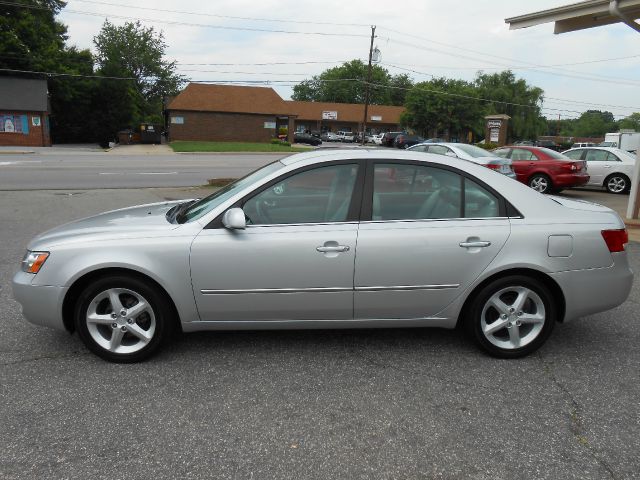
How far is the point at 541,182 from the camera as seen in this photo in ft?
47.8

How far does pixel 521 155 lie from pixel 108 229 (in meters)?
13.8

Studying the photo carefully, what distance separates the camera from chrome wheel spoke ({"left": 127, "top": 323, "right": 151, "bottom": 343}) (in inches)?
145

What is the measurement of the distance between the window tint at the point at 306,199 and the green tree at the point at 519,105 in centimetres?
8122

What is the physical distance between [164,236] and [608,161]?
15529mm

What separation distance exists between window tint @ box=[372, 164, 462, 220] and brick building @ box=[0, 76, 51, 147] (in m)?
42.4

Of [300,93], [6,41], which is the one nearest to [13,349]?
[6,41]

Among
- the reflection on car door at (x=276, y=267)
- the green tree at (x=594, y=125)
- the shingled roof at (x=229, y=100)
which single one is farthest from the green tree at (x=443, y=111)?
the green tree at (x=594, y=125)

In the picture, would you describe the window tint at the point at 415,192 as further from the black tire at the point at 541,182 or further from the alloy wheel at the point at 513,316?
the black tire at the point at 541,182

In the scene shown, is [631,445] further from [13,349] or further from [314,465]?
[13,349]

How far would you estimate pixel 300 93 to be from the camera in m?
109

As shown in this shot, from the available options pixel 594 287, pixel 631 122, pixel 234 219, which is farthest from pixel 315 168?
A: pixel 631 122

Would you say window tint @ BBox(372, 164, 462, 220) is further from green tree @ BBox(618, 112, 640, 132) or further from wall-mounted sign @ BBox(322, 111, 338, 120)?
green tree @ BBox(618, 112, 640, 132)

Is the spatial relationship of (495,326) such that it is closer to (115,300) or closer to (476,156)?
(115,300)

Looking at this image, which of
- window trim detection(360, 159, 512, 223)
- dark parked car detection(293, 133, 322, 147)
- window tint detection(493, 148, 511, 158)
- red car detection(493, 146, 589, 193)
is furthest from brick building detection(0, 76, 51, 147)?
window trim detection(360, 159, 512, 223)
